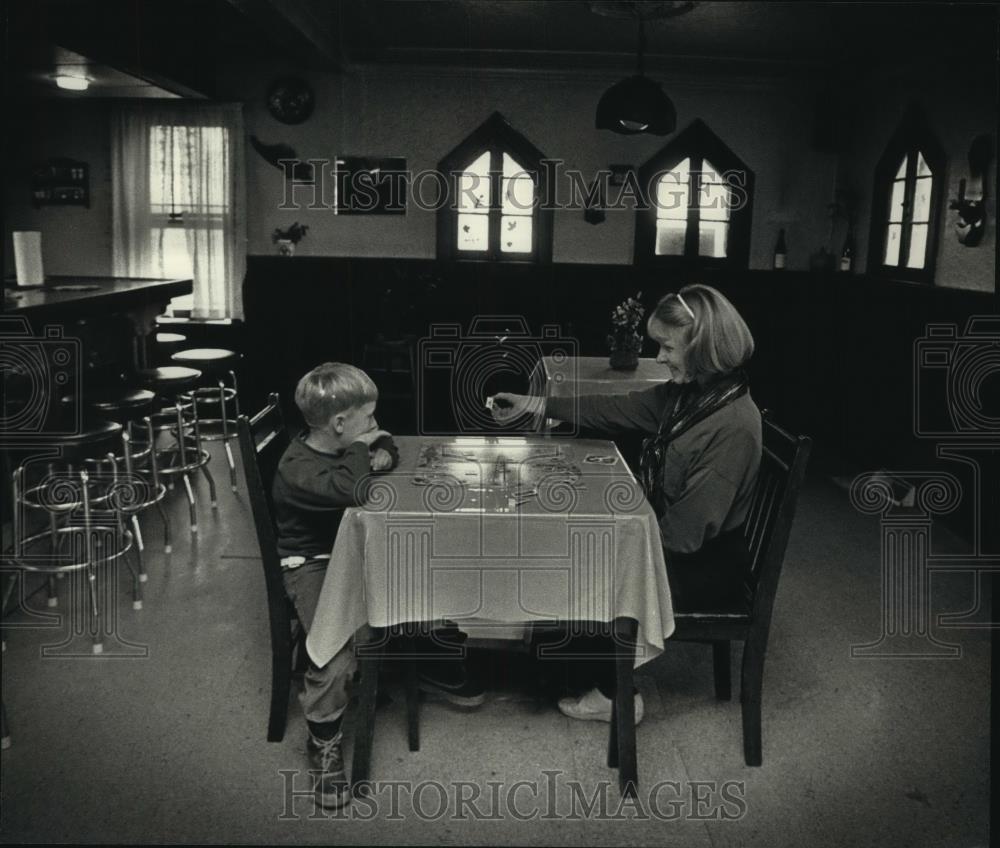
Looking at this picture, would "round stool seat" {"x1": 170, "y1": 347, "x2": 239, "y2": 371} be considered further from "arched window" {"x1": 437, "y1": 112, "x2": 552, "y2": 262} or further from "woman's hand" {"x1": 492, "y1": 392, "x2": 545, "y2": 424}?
"woman's hand" {"x1": 492, "y1": 392, "x2": 545, "y2": 424}

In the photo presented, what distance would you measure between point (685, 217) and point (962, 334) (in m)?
2.95

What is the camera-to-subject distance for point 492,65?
7.27 metres

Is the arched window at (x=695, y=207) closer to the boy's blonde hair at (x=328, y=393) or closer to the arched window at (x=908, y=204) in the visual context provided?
the arched window at (x=908, y=204)

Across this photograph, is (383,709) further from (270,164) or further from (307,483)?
(270,164)

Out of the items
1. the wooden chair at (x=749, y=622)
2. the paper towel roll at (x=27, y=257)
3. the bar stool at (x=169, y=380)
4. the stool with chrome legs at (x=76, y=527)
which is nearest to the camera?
the wooden chair at (x=749, y=622)

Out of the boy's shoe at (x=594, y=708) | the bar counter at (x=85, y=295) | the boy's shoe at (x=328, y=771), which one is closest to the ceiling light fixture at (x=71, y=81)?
the bar counter at (x=85, y=295)

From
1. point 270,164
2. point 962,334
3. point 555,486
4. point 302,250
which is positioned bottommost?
point 555,486

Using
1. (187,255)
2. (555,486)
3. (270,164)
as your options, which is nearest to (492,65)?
(270,164)

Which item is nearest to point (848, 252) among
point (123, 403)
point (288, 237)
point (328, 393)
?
point (288, 237)

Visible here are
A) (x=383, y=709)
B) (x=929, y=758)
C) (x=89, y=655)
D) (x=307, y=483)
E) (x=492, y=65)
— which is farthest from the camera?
(x=492, y=65)

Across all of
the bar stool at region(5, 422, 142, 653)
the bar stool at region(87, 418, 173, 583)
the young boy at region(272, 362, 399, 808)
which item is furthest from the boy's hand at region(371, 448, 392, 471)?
the bar stool at region(87, 418, 173, 583)

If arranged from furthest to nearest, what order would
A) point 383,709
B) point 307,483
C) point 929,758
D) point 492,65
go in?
point 492,65, point 383,709, point 929,758, point 307,483

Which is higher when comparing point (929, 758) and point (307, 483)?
point (307, 483)

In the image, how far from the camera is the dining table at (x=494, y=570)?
2.30 m
